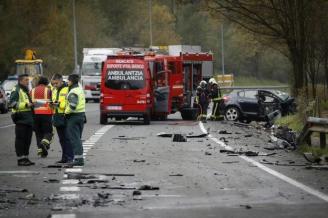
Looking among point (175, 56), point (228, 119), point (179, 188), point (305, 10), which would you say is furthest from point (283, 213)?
point (175, 56)

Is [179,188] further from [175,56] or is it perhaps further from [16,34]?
[16,34]

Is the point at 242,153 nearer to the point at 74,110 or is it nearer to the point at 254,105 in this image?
the point at 74,110

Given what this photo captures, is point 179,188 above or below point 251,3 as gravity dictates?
below

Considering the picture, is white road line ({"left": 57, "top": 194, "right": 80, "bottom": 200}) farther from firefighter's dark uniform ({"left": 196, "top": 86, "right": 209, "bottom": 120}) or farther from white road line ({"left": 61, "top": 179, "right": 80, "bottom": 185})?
firefighter's dark uniform ({"left": 196, "top": 86, "right": 209, "bottom": 120})

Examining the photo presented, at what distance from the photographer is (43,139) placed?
19266 mm

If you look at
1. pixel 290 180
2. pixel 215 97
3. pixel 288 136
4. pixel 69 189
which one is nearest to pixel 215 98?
pixel 215 97

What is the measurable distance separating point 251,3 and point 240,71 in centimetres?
7381

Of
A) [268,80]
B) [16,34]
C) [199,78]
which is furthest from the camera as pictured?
[268,80]

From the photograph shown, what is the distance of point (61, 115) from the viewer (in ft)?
59.5

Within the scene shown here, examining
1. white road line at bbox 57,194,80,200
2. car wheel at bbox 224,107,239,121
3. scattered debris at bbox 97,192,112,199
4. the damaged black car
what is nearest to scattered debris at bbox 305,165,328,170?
scattered debris at bbox 97,192,112,199

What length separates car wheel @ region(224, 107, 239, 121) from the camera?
36.8 meters

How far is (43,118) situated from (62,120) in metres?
1.51

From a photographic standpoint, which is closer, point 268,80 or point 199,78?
point 199,78

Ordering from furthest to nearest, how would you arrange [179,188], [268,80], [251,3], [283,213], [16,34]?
[268,80] → [16,34] → [251,3] → [179,188] → [283,213]
